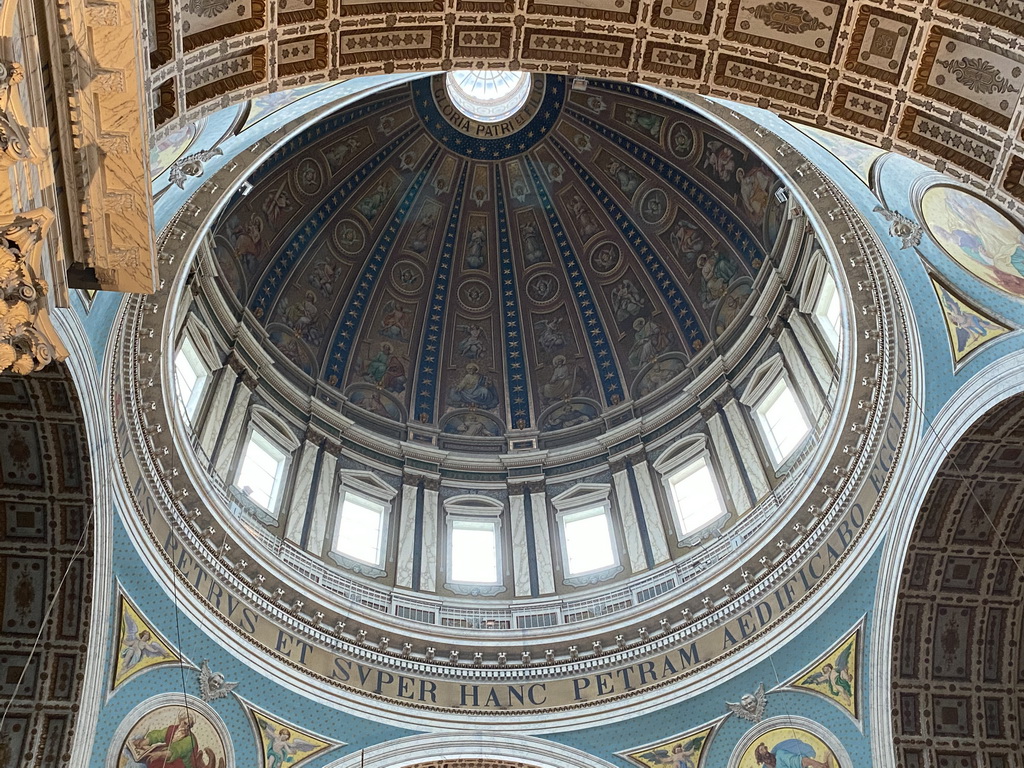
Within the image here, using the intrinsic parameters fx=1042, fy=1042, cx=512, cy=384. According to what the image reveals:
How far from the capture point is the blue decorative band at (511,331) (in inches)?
995

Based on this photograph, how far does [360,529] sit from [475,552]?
2.44 m

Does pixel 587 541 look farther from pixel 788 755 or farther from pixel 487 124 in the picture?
pixel 487 124

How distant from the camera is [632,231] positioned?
26.1 m

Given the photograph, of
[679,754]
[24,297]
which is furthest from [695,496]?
[24,297]

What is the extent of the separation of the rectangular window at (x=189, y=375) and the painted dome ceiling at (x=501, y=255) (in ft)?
9.90

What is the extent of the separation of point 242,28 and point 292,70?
62cm

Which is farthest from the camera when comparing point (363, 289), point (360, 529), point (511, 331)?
point (511, 331)

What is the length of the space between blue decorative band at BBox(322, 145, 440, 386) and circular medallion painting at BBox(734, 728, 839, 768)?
1232cm

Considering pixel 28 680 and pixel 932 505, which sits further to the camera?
pixel 932 505

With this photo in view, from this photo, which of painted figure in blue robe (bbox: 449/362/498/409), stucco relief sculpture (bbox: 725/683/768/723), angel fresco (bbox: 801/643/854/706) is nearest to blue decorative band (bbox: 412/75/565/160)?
painted figure in blue robe (bbox: 449/362/498/409)

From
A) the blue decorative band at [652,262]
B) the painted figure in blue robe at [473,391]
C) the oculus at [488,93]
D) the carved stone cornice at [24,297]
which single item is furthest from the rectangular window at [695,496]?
the carved stone cornice at [24,297]

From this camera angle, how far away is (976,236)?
11.9m

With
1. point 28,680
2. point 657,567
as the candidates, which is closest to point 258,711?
point 28,680

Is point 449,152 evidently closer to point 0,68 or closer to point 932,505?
point 932,505
